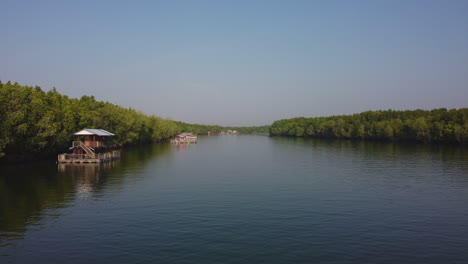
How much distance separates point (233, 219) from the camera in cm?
2947

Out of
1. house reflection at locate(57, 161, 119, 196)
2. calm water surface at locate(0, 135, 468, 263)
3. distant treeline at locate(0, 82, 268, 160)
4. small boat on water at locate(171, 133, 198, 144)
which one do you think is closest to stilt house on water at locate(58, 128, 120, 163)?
house reflection at locate(57, 161, 119, 196)

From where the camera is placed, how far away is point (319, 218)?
2998 cm

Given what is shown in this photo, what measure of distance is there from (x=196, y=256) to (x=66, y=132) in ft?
211

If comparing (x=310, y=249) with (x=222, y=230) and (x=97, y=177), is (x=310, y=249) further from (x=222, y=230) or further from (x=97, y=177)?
(x=97, y=177)

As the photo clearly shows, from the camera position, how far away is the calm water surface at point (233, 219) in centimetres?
2180

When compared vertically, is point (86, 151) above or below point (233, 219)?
above

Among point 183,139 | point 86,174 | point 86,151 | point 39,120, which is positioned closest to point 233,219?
point 86,174

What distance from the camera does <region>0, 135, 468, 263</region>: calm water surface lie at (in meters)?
21.8

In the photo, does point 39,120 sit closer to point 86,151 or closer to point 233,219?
point 86,151

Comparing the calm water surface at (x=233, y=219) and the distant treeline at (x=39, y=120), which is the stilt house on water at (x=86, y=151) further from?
the calm water surface at (x=233, y=219)

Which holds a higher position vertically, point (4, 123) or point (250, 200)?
point (4, 123)

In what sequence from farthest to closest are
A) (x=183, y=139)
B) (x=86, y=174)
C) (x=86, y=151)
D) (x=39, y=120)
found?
(x=183, y=139) → (x=86, y=151) → (x=39, y=120) → (x=86, y=174)

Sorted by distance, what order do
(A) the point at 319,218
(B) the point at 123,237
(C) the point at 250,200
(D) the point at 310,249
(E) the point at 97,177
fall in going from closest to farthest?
(D) the point at 310,249 → (B) the point at 123,237 → (A) the point at 319,218 → (C) the point at 250,200 → (E) the point at 97,177

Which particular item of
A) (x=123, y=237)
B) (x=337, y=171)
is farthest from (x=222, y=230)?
(x=337, y=171)
